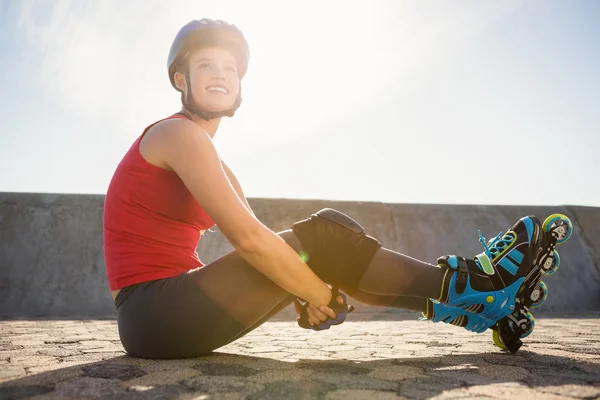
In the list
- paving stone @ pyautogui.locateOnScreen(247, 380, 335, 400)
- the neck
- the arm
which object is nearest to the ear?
the neck

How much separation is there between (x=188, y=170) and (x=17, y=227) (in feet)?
13.8

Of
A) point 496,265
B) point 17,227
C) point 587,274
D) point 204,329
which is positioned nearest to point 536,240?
point 496,265

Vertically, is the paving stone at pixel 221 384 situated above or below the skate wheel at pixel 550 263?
below

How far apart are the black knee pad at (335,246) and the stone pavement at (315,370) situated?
344 millimetres

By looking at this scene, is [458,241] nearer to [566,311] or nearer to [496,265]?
[566,311]

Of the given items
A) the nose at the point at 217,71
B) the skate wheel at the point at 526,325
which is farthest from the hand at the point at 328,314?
the nose at the point at 217,71

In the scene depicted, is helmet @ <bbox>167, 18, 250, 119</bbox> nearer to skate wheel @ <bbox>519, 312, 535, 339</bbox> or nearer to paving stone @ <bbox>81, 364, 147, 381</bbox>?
paving stone @ <bbox>81, 364, 147, 381</bbox>

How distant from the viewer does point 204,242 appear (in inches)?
209

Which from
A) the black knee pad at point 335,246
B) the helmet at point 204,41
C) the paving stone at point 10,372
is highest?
the helmet at point 204,41

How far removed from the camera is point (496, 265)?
2.06 metres

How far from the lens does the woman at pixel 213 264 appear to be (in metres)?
1.71

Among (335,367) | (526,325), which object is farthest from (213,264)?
(526,325)

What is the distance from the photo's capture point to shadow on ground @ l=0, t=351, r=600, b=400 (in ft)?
4.53

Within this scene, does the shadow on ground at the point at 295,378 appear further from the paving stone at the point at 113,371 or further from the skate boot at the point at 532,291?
the skate boot at the point at 532,291
